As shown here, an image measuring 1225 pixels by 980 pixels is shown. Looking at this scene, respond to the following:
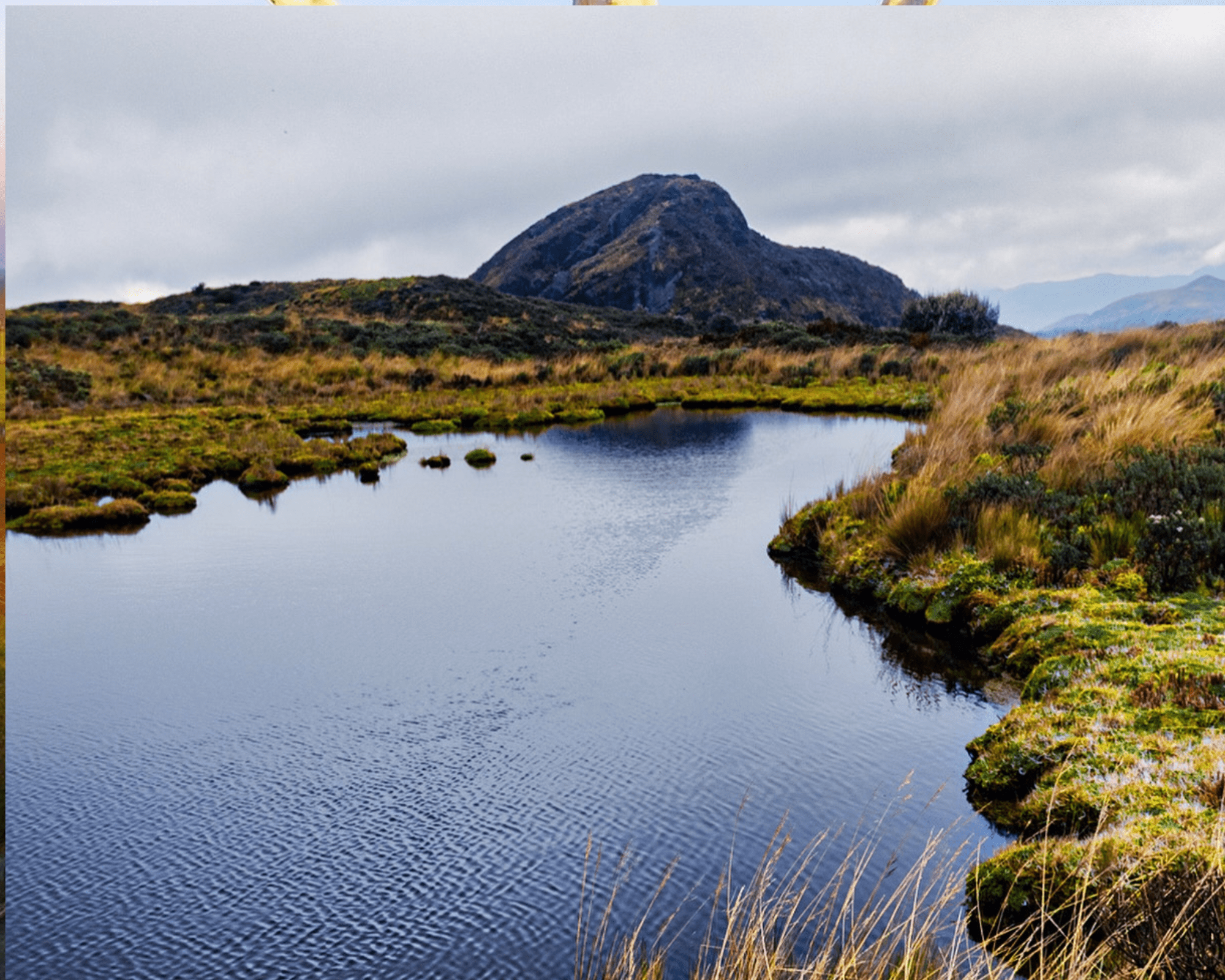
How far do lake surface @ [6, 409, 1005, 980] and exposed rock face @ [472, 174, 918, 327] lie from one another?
75.0 metres

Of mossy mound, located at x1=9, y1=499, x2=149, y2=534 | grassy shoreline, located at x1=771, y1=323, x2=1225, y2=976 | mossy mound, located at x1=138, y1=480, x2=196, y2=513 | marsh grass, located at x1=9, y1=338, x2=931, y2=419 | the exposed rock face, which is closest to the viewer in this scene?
grassy shoreline, located at x1=771, y1=323, x2=1225, y2=976

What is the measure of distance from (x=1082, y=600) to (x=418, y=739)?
14.2ft

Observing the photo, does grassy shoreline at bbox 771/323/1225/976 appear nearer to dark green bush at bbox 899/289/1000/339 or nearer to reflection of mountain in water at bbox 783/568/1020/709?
reflection of mountain in water at bbox 783/568/1020/709

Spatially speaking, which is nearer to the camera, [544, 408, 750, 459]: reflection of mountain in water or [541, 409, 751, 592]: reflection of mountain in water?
[541, 409, 751, 592]: reflection of mountain in water

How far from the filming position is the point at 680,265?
315 feet

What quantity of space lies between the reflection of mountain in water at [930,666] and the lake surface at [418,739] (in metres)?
0.03

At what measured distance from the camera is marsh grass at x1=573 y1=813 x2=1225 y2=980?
275 cm

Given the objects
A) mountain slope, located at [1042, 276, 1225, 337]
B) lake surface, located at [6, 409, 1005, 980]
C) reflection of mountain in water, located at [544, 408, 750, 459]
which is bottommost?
lake surface, located at [6, 409, 1005, 980]

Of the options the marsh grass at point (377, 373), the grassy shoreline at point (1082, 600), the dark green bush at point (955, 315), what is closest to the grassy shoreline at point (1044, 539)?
the grassy shoreline at point (1082, 600)

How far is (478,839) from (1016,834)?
2.40 m

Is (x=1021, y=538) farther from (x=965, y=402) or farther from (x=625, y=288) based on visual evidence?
(x=625, y=288)

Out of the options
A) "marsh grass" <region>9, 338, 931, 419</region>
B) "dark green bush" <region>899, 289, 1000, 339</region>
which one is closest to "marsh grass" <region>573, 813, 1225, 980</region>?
"marsh grass" <region>9, 338, 931, 419</region>

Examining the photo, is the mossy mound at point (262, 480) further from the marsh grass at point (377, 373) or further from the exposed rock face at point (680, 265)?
the exposed rock face at point (680, 265)

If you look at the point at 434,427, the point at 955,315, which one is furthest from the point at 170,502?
the point at 955,315
